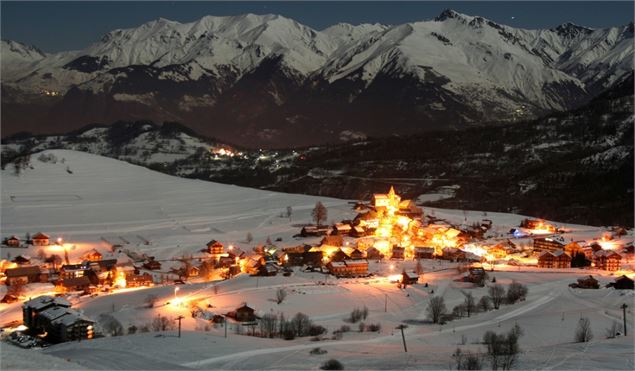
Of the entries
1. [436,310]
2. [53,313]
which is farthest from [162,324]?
[436,310]

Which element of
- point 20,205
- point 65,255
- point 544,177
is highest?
point 544,177

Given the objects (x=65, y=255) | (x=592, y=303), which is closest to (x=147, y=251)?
(x=65, y=255)

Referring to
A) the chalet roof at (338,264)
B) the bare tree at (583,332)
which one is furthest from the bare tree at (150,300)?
the bare tree at (583,332)

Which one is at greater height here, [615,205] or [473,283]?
[615,205]

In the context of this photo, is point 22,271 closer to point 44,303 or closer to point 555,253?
point 44,303

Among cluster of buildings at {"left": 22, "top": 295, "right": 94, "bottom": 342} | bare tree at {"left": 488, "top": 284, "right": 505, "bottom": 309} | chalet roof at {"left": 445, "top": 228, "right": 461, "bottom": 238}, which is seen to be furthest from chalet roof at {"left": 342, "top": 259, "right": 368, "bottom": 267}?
cluster of buildings at {"left": 22, "top": 295, "right": 94, "bottom": 342}

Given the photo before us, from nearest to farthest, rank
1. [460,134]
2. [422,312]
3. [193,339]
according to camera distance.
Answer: [193,339] < [422,312] < [460,134]

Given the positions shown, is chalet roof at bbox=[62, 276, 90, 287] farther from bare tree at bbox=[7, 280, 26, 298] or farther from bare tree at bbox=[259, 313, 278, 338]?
bare tree at bbox=[259, 313, 278, 338]

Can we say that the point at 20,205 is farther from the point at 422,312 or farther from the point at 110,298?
the point at 422,312

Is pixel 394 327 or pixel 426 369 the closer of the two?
pixel 426 369
